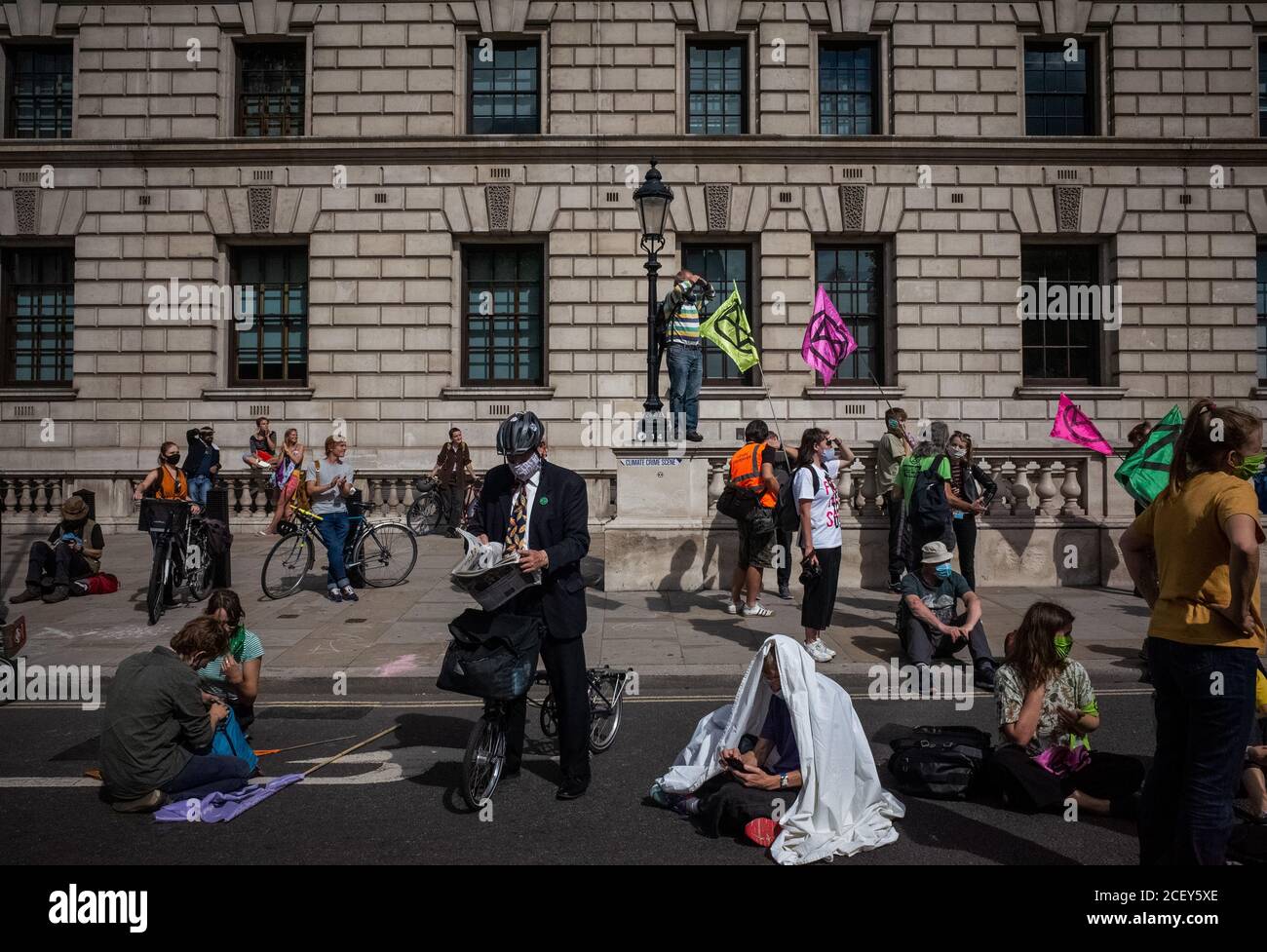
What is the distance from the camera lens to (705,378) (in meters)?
19.1

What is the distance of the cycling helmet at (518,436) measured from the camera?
4980 mm

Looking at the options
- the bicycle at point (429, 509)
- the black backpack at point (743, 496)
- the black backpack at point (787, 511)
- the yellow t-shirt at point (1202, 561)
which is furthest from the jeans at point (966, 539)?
the bicycle at point (429, 509)

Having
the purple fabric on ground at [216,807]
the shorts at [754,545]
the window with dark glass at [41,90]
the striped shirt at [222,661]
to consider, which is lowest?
the purple fabric on ground at [216,807]

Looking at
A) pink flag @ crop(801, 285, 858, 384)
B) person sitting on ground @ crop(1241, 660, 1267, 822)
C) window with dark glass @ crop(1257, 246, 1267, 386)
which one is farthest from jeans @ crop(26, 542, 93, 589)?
window with dark glass @ crop(1257, 246, 1267, 386)

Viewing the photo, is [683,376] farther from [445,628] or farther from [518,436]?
[518,436]

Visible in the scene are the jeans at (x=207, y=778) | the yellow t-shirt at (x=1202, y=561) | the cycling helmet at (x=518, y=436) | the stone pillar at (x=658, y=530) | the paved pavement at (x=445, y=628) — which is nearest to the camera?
the yellow t-shirt at (x=1202, y=561)

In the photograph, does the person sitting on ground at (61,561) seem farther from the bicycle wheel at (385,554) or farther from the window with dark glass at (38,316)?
the window with dark glass at (38,316)

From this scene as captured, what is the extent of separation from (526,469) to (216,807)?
8.22 ft

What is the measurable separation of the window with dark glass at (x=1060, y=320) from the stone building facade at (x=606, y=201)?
2.02 ft

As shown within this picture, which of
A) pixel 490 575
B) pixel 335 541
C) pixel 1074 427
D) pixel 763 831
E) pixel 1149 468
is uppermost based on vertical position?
pixel 1074 427

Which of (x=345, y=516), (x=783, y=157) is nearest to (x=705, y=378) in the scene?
(x=783, y=157)

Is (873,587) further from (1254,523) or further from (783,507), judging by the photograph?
(1254,523)

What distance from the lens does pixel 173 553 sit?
1029cm

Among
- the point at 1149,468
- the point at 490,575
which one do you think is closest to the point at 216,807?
the point at 490,575
